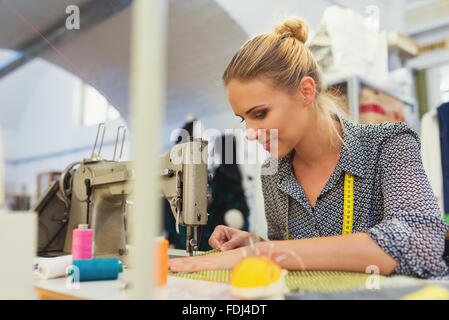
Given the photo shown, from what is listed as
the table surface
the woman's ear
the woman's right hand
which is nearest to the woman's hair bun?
the woman's ear

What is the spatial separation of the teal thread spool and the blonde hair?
1.76 feet

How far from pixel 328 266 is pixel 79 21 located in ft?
4.68

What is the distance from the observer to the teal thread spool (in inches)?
27.9

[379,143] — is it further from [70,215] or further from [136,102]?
[70,215]

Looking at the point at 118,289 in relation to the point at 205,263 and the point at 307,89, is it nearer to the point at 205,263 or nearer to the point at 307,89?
the point at 205,263

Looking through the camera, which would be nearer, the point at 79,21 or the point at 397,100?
the point at 79,21

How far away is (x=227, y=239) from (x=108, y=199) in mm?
369

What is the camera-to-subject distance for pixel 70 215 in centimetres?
119

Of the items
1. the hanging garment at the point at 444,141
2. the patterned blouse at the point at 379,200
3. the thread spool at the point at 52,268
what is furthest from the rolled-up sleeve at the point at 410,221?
the hanging garment at the point at 444,141

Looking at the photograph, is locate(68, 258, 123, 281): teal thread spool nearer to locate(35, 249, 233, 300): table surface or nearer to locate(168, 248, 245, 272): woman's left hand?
locate(35, 249, 233, 300): table surface

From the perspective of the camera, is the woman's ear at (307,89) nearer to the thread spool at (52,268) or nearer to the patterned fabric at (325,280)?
the patterned fabric at (325,280)

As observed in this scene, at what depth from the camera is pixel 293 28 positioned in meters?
1.06
